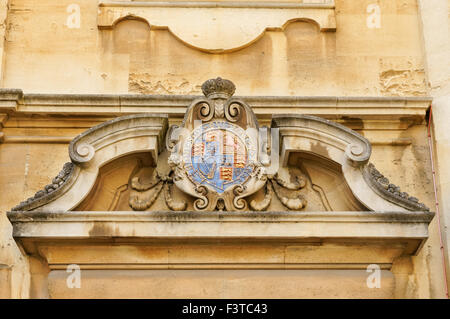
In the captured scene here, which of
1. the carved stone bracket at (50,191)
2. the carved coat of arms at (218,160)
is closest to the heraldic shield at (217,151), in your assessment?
the carved coat of arms at (218,160)

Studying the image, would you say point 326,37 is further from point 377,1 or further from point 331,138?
point 331,138

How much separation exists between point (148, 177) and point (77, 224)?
29.9 inches

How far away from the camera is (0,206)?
699 cm

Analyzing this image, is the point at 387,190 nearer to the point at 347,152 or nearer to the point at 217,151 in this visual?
the point at 347,152

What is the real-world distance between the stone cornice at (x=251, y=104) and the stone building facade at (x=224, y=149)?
0.01m

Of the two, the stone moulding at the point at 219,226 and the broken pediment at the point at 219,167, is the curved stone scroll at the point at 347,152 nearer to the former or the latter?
the broken pediment at the point at 219,167

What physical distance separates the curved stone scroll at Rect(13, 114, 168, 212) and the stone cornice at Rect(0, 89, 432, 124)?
0.36m

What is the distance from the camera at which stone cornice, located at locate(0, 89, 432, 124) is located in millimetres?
7184

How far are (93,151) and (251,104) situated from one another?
4.35ft

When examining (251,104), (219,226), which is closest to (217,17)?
(251,104)

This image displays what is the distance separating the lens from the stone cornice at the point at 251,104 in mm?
7184

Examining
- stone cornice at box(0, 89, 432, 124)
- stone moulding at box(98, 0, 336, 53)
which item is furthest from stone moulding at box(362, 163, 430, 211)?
stone moulding at box(98, 0, 336, 53)

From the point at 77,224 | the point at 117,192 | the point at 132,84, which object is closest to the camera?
the point at 77,224

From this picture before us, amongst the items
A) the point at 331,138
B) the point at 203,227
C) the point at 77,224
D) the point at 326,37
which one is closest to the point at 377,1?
the point at 326,37
